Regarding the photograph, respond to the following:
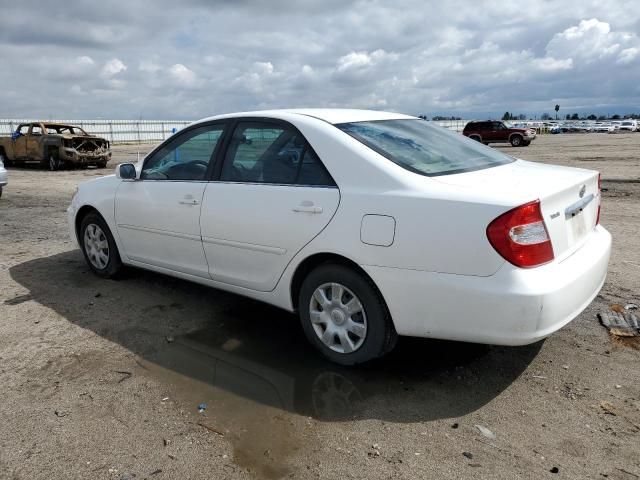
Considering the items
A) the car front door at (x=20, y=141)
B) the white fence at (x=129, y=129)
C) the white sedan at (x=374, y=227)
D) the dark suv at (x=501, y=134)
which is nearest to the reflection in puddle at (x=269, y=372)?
the white sedan at (x=374, y=227)

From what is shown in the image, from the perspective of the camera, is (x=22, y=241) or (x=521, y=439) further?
(x=22, y=241)

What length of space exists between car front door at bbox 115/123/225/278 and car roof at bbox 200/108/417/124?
0.32 meters

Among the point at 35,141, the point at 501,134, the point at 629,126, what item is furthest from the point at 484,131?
the point at 629,126

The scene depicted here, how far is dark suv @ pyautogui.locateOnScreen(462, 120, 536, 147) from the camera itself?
1296 inches

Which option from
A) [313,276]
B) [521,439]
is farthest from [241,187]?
[521,439]

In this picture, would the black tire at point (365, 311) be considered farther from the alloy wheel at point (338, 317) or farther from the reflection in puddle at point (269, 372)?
the reflection in puddle at point (269, 372)

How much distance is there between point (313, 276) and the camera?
3.55 meters

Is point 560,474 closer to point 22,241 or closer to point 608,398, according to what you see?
point 608,398

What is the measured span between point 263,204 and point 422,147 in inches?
45.8

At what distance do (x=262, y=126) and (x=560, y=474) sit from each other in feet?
9.59

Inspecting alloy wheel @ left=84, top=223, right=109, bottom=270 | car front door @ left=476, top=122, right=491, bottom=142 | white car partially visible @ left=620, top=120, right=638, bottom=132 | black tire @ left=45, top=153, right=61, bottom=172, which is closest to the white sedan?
alloy wheel @ left=84, top=223, right=109, bottom=270

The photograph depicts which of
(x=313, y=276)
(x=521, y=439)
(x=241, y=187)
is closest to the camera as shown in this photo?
(x=521, y=439)

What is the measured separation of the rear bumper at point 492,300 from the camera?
2.85 metres

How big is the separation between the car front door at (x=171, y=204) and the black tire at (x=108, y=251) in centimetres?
28
